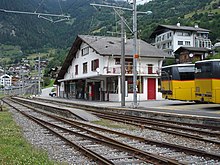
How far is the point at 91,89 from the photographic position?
45.9 m

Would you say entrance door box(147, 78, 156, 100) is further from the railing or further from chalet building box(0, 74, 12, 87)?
chalet building box(0, 74, 12, 87)

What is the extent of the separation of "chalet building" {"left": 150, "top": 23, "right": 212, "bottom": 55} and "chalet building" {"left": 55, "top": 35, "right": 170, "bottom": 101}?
38.0 metres

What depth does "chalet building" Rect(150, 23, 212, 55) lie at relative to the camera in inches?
3234

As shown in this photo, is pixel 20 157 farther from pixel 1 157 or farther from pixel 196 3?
pixel 196 3

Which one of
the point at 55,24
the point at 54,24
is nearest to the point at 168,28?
the point at 55,24

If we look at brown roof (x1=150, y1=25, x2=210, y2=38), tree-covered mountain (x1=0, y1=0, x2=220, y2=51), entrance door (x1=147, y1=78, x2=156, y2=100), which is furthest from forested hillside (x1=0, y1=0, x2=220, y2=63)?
entrance door (x1=147, y1=78, x2=156, y2=100)

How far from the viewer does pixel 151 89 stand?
4050cm

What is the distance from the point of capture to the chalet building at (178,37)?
82131 mm

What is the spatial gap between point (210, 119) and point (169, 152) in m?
6.35

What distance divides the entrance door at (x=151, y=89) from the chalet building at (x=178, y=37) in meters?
41.8

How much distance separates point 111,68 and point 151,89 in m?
5.72

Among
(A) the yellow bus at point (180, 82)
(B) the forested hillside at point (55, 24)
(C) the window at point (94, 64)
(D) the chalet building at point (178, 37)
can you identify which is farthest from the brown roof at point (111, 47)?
(D) the chalet building at point (178, 37)

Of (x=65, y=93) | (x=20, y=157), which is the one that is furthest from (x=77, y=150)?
(x=65, y=93)

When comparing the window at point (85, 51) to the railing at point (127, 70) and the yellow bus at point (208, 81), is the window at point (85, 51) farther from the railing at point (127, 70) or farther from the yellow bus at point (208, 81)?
the yellow bus at point (208, 81)
